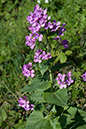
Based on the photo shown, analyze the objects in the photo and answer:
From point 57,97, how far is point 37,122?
342 millimetres

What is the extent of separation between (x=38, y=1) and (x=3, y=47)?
1442 millimetres

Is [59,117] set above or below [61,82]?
below

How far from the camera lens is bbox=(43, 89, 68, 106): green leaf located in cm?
138

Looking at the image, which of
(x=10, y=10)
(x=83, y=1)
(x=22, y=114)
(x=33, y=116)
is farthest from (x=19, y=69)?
(x=10, y=10)

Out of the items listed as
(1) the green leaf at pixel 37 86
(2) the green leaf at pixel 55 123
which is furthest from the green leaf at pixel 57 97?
(2) the green leaf at pixel 55 123

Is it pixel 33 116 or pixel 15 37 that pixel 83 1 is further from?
pixel 33 116

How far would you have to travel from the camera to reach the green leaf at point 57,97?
4.52ft

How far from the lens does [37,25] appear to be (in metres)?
1.35

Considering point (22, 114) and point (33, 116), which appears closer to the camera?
point (33, 116)

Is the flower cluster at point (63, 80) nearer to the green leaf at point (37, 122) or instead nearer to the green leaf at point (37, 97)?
the green leaf at point (37, 97)

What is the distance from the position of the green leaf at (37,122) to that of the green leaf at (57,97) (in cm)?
26

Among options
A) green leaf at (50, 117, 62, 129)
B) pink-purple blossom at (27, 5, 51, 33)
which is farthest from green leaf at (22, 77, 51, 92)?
pink-purple blossom at (27, 5, 51, 33)

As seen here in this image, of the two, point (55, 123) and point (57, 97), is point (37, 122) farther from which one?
point (57, 97)

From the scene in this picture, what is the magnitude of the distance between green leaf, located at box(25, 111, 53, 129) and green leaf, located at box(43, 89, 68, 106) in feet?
0.87
